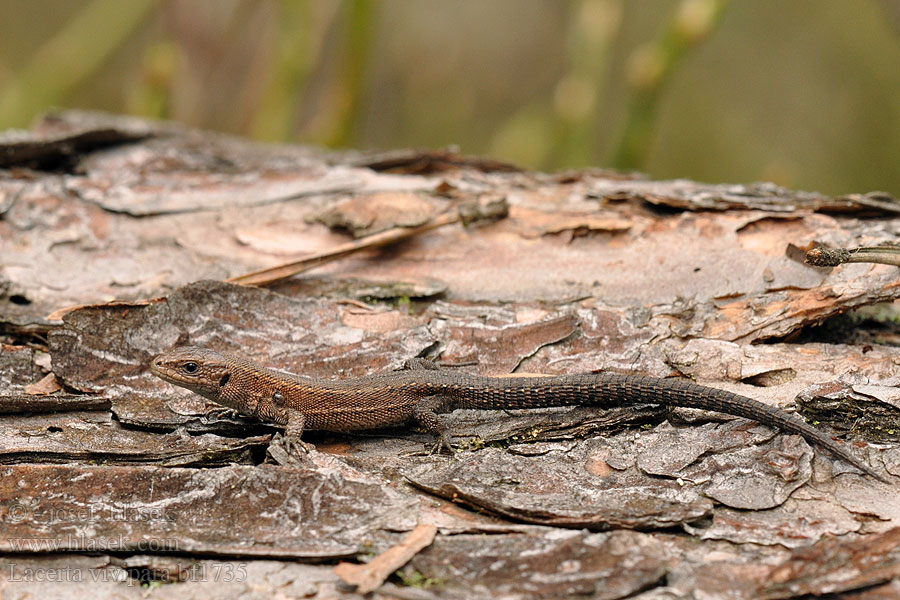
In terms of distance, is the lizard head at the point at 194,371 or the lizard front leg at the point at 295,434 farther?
the lizard head at the point at 194,371

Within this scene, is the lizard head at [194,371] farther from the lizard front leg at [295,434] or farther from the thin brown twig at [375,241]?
the thin brown twig at [375,241]

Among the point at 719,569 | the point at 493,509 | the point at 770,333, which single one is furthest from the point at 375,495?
the point at 770,333

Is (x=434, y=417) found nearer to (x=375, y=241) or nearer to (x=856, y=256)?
(x=375, y=241)

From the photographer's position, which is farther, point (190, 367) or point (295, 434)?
point (190, 367)

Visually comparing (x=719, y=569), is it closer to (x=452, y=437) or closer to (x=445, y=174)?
(x=452, y=437)

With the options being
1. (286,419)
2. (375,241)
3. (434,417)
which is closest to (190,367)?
(286,419)

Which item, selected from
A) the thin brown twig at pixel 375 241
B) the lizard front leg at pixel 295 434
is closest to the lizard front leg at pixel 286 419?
the lizard front leg at pixel 295 434

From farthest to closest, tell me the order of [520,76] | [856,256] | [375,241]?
[520,76], [375,241], [856,256]

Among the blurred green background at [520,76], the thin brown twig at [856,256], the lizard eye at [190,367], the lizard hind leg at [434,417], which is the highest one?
the blurred green background at [520,76]
